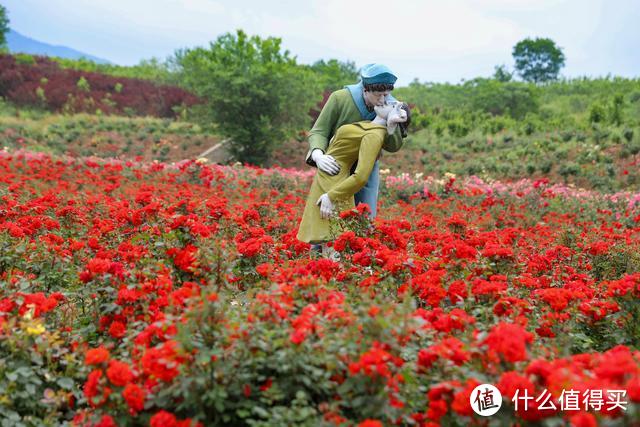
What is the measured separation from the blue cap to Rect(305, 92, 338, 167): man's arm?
36 cm

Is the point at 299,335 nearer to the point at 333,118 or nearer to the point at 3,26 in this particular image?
the point at 333,118

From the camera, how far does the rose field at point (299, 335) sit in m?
1.71

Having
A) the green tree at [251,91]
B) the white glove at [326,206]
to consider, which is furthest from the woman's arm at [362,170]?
the green tree at [251,91]

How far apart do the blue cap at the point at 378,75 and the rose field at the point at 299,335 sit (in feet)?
3.22

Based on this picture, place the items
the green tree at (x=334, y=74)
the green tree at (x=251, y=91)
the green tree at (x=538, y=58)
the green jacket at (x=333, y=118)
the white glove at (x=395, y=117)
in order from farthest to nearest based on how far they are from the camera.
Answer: the green tree at (x=538, y=58)
the green tree at (x=334, y=74)
the green tree at (x=251, y=91)
the green jacket at (x=333, y=118)
the white glove at (x=395, y=117)

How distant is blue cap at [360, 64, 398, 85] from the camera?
3.87 metres

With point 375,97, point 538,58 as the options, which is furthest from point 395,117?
point 538,58

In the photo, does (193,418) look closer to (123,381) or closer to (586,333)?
(123,381)

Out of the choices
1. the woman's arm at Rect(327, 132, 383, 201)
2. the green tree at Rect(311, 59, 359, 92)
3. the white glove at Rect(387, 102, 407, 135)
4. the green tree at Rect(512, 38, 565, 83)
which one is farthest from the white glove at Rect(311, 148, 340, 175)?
the green tree at Rect(512, 38, 565, 83)

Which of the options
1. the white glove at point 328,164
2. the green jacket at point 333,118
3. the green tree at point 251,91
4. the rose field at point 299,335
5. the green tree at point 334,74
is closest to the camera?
the rose field at point 299,335

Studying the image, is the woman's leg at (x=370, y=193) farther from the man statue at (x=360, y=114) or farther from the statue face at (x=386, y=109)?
the statue face at (x=386, y=109)

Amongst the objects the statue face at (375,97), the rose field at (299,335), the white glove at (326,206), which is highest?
the statue face at (375,97)

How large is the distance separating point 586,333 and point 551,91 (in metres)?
29.0

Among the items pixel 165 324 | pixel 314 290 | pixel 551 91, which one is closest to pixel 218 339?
pixel 165 324
